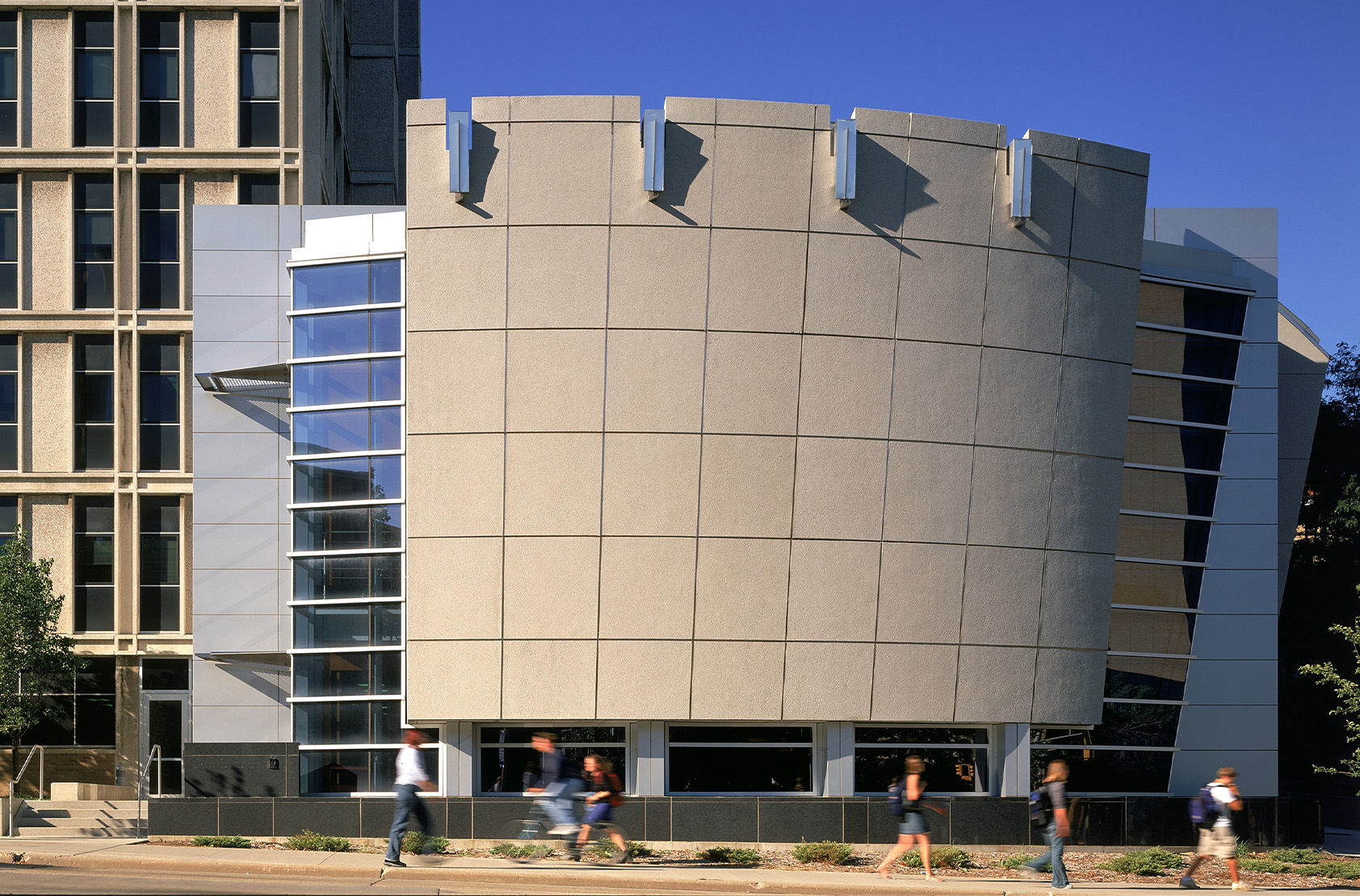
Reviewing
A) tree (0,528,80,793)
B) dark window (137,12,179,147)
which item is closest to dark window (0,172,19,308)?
dark window (137,12,179,147)

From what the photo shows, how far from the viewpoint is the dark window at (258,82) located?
32875mm

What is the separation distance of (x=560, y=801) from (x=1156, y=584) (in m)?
15.9

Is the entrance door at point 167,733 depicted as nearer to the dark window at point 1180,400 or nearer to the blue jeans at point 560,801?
the blue jeans at point 560,801

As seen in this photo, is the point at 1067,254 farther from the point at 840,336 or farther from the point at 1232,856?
the point at 1232,856

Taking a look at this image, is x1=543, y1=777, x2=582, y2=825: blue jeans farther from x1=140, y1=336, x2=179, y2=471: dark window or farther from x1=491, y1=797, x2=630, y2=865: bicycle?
x1=140, y1=336, x2=179, y2=471: dark window

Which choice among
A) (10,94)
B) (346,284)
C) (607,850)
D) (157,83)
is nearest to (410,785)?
(607,850)

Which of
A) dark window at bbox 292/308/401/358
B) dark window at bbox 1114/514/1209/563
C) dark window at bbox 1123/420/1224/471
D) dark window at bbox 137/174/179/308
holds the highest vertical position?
dark window at bbox 137/174/179/308

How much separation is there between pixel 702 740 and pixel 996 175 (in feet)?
42.6

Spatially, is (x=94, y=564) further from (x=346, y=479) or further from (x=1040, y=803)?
(x=1040, y=803)

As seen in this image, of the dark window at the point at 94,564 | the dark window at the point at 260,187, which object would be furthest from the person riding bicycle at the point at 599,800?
the dark window at the point at 260,187

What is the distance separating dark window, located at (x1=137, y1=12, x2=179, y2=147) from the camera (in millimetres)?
32781

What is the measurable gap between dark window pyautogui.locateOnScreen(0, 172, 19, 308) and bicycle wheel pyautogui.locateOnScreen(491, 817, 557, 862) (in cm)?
2119

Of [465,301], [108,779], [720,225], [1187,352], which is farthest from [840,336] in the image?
[108,779]

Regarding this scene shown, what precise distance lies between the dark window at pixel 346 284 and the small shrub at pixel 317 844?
10.6 m
